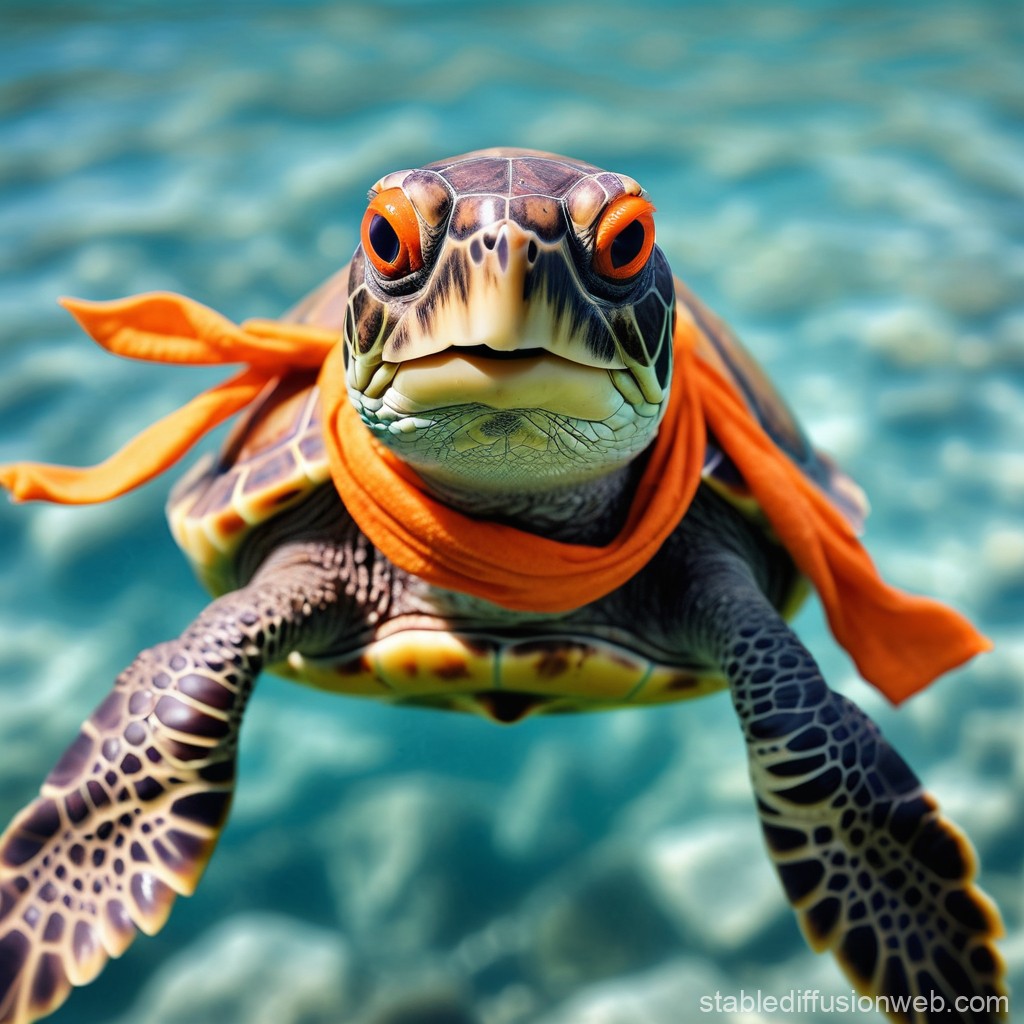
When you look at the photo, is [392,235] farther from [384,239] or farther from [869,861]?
[869,861]

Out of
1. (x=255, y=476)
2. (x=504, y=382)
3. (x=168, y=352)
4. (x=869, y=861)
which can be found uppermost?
(x=504, y=382)

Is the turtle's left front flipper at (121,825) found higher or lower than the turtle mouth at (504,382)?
lower

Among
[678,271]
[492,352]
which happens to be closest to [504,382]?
[492,352]

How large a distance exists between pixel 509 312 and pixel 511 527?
1.84 ft

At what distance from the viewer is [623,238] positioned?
3.97 ft

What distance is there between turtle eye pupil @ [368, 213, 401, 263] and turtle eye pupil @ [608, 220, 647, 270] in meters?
0.26

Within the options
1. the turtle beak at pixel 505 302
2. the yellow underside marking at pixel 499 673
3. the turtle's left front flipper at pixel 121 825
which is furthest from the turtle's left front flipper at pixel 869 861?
the turtle's left front flipper at pixel 121 825

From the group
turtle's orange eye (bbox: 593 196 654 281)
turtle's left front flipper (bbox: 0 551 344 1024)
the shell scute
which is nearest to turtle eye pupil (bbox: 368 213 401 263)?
turtle's orange eye (bbox: 593 196 654 281)

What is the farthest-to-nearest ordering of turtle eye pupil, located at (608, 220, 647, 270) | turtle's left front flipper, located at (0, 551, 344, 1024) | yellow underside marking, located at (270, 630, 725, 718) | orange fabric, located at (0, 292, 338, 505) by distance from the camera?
orange fabric, located at (0, 292, 338, 505), yellow underside marking, located at (270, 630, 725, 718), turtle's left front flipper, located at (0, 551, 344, 1024), turtle eye pupil, located at (608, 220, 647, 270)

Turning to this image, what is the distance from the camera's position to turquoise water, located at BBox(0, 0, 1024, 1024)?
73.0 inches

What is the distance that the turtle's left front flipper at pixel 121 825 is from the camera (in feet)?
4.81

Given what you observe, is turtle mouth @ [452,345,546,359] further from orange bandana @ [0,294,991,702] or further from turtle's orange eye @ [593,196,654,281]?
orange bandana @ [0,294,991,702]

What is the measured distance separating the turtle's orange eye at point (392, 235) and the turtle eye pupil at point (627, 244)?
0.75 feet

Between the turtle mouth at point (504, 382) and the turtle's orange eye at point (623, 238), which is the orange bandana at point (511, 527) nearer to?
the turtle mouth at point (504, 382)
